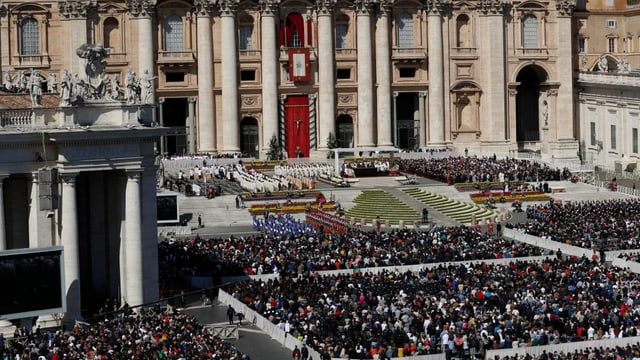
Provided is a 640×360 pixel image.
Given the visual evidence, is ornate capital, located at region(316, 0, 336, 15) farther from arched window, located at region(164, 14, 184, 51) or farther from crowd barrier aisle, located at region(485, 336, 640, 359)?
crowd barrier aisle, located at region(485, 336, 640, 359)

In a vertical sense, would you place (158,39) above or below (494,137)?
above

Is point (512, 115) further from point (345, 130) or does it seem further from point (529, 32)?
point (345, 130)

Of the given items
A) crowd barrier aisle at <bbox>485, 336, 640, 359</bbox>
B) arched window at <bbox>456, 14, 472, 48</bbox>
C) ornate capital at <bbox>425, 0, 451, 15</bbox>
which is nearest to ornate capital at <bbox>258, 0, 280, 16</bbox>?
ornate capital at <bbox>425, 0, 451, 15</bbox>

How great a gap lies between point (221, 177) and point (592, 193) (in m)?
27.0

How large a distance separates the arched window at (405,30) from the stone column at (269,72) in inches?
443

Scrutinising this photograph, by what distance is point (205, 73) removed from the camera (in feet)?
398

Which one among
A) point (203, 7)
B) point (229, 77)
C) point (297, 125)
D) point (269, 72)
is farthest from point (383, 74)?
point (203, 7)

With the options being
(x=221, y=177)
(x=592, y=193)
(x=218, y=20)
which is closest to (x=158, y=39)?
(x=218, y=20)

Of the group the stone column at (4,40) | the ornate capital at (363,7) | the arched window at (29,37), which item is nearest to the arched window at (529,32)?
the ornate capital at (363,7)

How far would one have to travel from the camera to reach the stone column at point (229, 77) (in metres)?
121

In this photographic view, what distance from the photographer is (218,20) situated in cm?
12206

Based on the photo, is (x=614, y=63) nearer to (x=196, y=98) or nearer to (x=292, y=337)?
(x=196, y=98)

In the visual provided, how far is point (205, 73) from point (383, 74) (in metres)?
15.5

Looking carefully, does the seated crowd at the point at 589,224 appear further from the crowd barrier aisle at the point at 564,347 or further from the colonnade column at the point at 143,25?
the colonnade column at the point at 143,25
